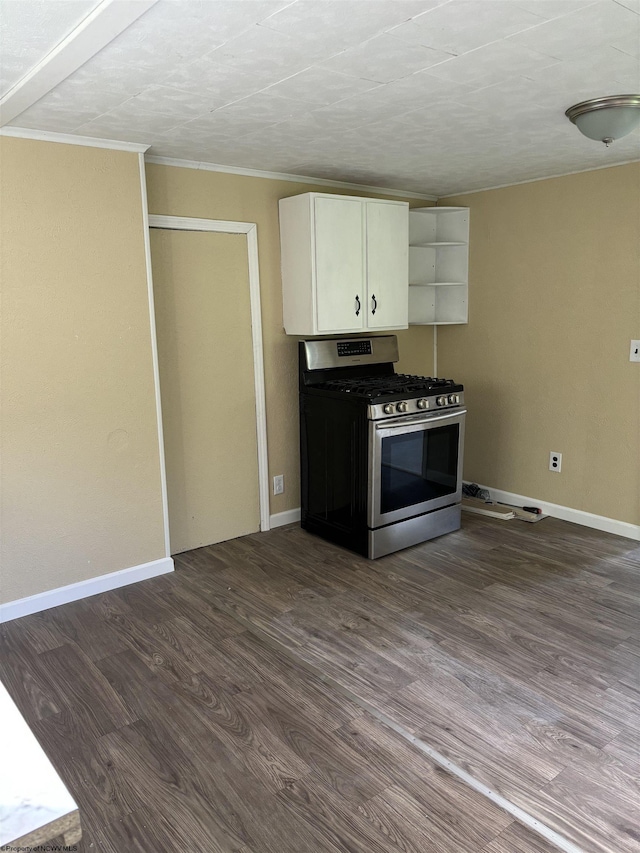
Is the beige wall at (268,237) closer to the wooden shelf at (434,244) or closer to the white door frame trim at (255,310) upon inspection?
the white door frame trim at (255,310)

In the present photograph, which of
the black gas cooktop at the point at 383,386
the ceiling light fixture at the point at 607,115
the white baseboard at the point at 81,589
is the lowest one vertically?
the white baseboard at the point at 81,589

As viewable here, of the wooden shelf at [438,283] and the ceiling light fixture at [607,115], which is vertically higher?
the ceiling light fixture at [607,115]

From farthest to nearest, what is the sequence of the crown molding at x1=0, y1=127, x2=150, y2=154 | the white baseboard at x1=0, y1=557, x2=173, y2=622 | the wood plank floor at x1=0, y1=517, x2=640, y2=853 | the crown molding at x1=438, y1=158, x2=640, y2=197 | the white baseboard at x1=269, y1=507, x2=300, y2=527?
the white baseboard at x1=269, y1=507, x2=300, y2=527 → the crown molding at x1=438, y1=158, x2=640, y2=197 → the white baseboard at x1=0, y1=557, x2=173, y2=622 → the crown molding at x1=0, y1=127, x2=150, y2=154 → the wood plank floor at x1=0, y1=517, x2=640, y2=853

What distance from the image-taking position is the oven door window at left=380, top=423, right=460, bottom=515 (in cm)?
350

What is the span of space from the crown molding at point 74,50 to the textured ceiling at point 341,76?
0.03 m

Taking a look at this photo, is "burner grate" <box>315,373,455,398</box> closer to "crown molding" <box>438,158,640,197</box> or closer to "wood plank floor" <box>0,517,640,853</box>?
"wood plank floor" <box>0,517,640,853</box>

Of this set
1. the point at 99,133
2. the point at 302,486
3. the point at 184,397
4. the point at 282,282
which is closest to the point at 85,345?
the point at 184,397

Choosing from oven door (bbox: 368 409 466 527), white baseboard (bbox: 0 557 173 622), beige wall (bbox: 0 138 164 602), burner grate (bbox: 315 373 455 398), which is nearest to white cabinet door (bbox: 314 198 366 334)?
burner grate (bbox: 315 373 455 398)

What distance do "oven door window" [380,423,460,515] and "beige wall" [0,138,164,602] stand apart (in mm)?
1273

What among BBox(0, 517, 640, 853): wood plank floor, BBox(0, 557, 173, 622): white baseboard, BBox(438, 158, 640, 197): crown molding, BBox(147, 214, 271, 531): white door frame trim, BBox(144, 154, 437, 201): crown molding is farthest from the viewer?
BBox(438, 158, 640, 197): crown molding

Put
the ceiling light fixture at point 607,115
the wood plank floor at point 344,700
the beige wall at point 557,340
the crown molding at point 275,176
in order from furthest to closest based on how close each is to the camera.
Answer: the beige wall at point 557,340, the crown molding at point 275,176, the ceiling light fixture at point 607,115, the wood plank floor at point 344,700

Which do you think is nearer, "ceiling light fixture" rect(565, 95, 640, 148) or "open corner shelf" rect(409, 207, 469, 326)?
"ceiling light fixture" rect(565, 95, 640, 148)

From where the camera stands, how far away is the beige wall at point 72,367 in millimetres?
2779

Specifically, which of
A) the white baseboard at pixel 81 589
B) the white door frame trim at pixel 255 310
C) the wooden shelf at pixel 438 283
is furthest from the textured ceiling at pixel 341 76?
the white baseboard at pixel 81 589
